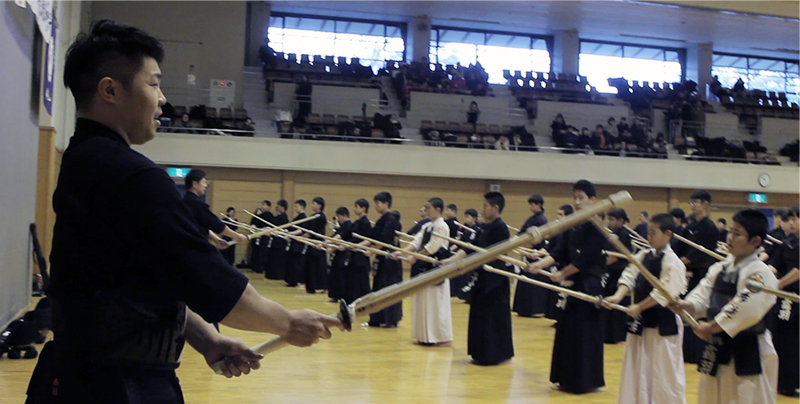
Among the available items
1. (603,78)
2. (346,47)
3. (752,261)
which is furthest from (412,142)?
(752,261)

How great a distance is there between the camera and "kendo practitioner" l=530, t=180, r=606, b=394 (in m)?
6.18

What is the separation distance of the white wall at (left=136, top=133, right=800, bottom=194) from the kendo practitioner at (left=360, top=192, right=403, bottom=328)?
23.5 feet

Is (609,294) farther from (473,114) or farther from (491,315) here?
(473,114)

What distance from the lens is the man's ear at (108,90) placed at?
169 cm

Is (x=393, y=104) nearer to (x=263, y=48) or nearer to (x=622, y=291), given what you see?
(x=263, y=48)

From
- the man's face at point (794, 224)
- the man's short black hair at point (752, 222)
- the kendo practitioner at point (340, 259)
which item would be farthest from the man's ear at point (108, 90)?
the kendo practitioner at point (340, 259)

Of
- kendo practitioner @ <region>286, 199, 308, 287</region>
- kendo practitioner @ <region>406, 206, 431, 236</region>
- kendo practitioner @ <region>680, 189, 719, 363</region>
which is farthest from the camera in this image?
kendo practitioner @ <region>286, 199, 308, 287</region>

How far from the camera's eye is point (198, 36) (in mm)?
20484

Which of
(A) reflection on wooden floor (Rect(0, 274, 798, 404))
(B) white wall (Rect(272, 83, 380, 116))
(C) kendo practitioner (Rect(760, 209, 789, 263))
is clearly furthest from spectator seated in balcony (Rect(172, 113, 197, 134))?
(C) kendo practitioner (Rect(760, 209, 789, 263))

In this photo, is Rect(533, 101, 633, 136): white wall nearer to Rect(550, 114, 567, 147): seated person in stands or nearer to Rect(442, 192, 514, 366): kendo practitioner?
Rect(550, 114, 567, 147): seated person in stands

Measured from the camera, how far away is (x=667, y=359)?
16.9 feet

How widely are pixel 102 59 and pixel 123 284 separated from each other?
0.58 meters

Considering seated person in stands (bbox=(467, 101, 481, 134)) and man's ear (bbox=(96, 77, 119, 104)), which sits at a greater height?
seated person in stands (bbox=(467, 101, 481, 134))

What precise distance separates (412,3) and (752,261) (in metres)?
18.3
